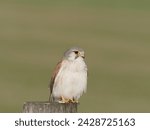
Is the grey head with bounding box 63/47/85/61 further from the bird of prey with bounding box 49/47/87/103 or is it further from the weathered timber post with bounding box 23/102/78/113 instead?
the weathered timber post with bounding box 23/102/78/113

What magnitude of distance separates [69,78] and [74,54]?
42cm

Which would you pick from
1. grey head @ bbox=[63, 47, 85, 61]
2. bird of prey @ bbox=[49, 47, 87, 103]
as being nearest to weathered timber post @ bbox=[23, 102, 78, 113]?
grey head @ bbox=[63, 47, 85, 61]

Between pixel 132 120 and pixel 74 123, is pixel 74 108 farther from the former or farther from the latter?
pixel 132 120

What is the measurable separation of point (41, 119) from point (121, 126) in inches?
32.2

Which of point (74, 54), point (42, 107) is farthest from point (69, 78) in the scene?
point (42, 107)

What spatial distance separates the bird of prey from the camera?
7.31 meters

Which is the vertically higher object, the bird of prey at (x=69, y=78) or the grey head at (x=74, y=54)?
the grey head at (x=74, y=54)

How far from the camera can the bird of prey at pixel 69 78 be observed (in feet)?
24.0

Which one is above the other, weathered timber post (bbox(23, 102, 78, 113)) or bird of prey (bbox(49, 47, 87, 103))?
bird of prey (bbox(49, 47, 87, 103))

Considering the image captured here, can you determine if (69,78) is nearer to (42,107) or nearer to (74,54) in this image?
(74,54)

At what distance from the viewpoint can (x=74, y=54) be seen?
727 cm

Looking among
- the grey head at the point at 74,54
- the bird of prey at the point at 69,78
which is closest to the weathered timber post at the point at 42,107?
the grey head at the point at 74,54

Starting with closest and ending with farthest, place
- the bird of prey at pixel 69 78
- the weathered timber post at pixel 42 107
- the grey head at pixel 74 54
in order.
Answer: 1. the weathered timber post at pixel 42 107
2. the grey head at pixel 74 54
3. the bird of prey at pixel 69 78

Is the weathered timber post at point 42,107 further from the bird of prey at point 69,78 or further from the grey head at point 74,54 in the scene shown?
the bird of prey at point 69,78
